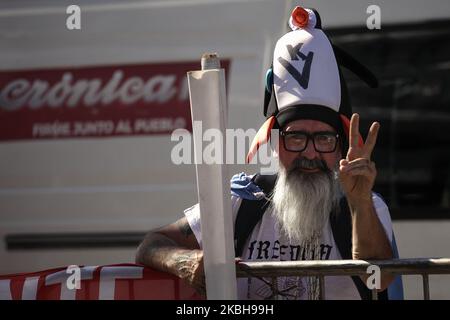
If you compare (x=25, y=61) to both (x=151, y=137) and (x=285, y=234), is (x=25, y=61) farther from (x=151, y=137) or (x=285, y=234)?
(x=285, y=234)

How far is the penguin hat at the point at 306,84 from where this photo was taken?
2740mm

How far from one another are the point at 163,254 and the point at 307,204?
0.48 m

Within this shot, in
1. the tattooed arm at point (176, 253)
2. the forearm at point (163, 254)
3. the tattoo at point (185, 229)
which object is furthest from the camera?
the tattoo at point (185, 229)

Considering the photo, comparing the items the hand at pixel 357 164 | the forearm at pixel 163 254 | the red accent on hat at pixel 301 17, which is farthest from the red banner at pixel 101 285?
the red accent on hat at pixel 301 17

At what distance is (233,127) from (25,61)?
4.01 ft

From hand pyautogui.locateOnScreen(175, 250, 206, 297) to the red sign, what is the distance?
77.3 inches

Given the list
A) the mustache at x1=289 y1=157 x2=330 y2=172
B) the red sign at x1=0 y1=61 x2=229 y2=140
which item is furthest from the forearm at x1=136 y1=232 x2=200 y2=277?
the red sign at x1=0 y1=61 x2=229 y2=140

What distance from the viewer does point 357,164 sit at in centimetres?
236

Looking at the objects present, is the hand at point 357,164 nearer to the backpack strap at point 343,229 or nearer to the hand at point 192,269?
A: the backpack strap at point 343,229

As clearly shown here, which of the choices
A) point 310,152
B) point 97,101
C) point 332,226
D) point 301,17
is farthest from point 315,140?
point 97,101

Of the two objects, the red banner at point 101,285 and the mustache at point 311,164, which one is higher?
the mustache at point 311,164

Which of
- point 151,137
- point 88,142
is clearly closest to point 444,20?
point 151,137

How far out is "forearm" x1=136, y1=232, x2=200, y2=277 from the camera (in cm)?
259

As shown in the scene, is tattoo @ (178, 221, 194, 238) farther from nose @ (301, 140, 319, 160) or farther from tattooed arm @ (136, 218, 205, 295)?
nose @ (301, 140, 319, 160)
